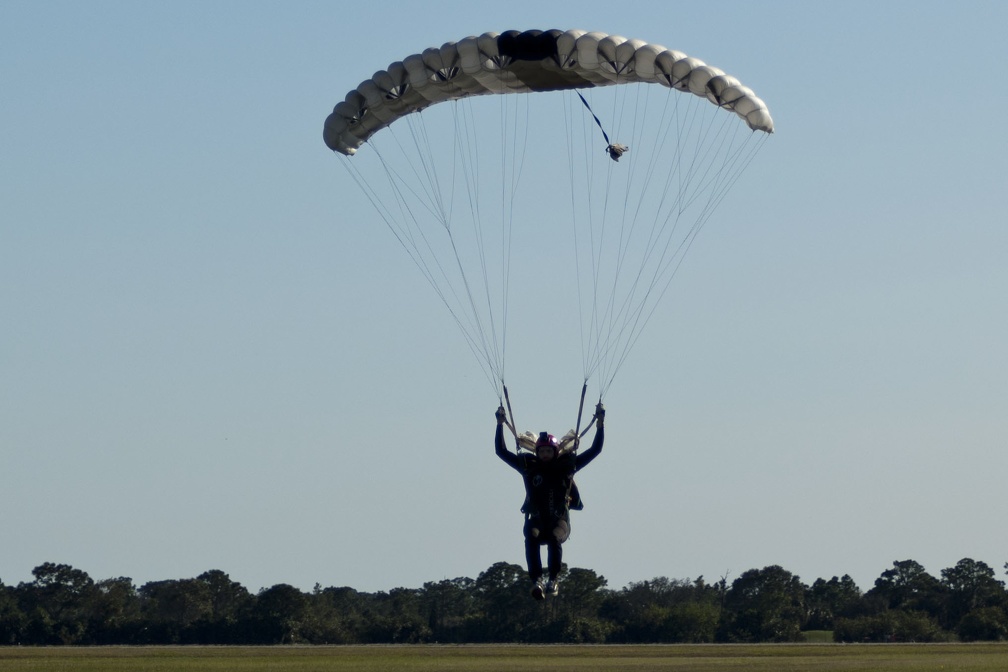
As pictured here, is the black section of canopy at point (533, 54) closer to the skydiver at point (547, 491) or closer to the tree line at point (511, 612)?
the skydiver at point (547, 491)

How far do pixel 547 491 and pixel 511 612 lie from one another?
47.3 m

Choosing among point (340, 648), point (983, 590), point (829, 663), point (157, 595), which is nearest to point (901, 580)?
point (983, 590)

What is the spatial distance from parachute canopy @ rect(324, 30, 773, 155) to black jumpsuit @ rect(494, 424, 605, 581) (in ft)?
19.0

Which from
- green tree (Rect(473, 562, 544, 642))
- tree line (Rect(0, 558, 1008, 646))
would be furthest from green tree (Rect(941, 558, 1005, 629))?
green tree (Rect(473, 562, 544, 642))

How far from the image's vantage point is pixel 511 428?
2286 cm

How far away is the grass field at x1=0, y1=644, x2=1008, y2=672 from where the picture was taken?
37.1m

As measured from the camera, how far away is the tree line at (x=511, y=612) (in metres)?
61.2

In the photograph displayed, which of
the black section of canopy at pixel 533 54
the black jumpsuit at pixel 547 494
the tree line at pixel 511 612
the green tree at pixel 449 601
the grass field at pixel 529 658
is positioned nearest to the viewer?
the black jumpsuit at pixel 547 494

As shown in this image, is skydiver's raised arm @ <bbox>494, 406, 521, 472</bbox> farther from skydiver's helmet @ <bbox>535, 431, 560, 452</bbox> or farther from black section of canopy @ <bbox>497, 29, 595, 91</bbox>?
black section of canopy @ <bbox>497, 29, 595, 91</bbox>

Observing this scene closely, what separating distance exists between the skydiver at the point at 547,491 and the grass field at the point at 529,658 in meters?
13.4

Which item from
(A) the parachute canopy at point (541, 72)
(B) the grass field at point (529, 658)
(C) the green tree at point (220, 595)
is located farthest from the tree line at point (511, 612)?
(A) the parachute canopy at point (541, 72)

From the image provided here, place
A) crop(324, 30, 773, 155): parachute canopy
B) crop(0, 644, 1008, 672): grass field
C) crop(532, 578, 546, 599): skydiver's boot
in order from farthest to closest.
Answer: crop(0, 644, 1008, 672): grass field → crop(324, 30, 773, 155): parachute canopy → crop(532, 578, 546, 599): skydiver's boot

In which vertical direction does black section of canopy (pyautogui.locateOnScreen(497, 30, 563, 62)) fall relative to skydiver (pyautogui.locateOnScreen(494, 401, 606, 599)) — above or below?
above

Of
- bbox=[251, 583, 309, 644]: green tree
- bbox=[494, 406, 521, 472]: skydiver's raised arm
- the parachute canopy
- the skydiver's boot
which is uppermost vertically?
the parachute canopy
